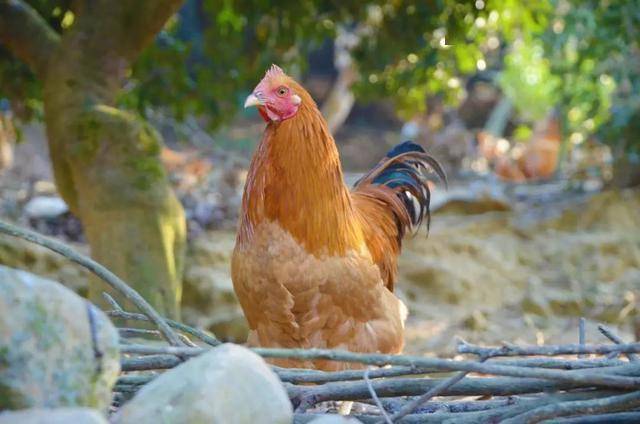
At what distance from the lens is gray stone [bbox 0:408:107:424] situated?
69.9 inches

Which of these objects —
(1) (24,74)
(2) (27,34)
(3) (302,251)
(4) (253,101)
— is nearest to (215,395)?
(3) (302,251)

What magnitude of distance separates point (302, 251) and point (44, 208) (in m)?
4.91

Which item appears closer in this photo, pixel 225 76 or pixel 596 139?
pixel 225 76

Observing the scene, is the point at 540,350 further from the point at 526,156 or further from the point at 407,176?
the point at 526,156

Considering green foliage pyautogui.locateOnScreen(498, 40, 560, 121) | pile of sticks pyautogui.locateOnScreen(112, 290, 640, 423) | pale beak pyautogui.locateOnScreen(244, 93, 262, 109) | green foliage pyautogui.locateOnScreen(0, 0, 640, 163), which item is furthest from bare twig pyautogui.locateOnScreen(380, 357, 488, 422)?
green foliage pyautogui.locateOnScreen(498, 40, 560, 121)

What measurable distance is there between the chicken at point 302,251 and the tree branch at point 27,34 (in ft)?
5.88

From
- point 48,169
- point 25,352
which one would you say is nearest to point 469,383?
point 25,352

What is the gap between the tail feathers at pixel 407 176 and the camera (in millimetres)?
5301

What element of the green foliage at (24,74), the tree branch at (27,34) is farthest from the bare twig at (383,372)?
the green foliage at (24,74)

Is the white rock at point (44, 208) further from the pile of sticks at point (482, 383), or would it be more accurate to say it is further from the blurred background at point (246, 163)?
the pile of sticks at point (482, 383)

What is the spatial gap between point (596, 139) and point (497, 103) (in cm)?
989

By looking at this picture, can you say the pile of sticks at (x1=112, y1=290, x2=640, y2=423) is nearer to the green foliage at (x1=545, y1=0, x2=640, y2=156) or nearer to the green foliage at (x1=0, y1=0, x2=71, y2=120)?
the green foliage at (x1=545, y1=0, x2=640, y2=156)

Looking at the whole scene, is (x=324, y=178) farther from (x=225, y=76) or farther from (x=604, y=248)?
(x=604, y=248)

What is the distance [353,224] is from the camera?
14.4ft
